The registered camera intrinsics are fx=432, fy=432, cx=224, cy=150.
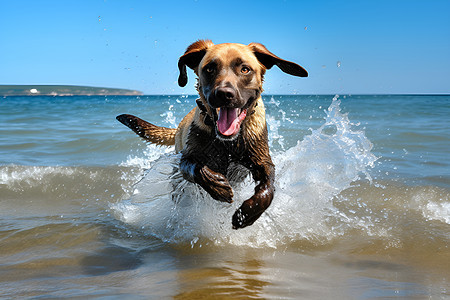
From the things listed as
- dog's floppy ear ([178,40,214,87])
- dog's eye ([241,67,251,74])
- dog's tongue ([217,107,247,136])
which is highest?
dog's floppy ear ([178,40,214,87])

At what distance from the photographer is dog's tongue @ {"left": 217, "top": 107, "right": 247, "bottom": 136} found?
3621 millimetres

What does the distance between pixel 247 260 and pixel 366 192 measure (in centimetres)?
319

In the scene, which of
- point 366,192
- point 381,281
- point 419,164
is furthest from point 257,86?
point 419,164

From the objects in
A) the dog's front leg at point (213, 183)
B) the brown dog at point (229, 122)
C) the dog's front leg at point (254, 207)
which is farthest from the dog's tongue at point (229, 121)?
the dog's front leg at point (254, 207)

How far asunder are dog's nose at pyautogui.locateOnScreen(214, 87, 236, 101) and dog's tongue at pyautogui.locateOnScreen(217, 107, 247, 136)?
25 centimetres

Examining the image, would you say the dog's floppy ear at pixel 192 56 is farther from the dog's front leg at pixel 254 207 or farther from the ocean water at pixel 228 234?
the dog's front leg at pixel 254 207

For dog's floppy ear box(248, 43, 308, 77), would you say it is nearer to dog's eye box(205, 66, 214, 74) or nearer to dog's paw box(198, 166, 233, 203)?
dog's eye box(205, 66, 214, 74)

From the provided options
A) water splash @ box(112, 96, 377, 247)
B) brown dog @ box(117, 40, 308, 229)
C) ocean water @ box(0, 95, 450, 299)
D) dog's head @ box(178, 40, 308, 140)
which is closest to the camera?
ocean water @ box(0, 95, 450, 299)

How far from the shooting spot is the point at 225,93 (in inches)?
133

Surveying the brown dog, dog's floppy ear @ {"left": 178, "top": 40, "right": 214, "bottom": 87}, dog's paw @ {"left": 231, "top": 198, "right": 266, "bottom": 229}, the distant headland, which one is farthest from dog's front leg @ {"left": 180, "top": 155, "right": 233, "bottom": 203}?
the distant headland

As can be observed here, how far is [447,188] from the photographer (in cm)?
621

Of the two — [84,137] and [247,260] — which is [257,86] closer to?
[247,260]

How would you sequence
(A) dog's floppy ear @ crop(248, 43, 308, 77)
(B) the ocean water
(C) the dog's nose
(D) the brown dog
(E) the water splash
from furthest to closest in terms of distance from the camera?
(E) the water splash, (A) dog's floppy ear @ crop(248, 43, 308, 77), (D) the brown dog, (C) the dog's nose, (B) the ocean water

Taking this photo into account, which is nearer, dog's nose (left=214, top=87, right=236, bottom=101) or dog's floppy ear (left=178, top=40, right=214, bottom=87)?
dog's nose (left=214, top=87, right=236, bottom=101)
